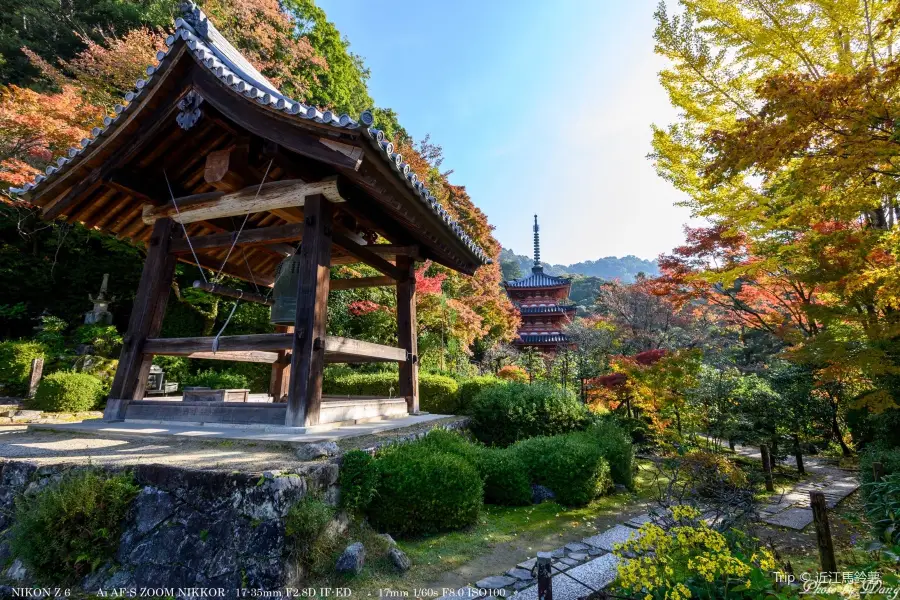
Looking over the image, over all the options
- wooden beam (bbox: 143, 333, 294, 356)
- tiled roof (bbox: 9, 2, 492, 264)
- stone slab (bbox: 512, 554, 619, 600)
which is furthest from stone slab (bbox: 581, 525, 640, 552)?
tiled roof (bbox: 9, 2, 492, 264)

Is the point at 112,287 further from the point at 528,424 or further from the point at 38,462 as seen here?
the point at 528,424

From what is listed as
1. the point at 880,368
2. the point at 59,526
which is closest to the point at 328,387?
the point at 59,526

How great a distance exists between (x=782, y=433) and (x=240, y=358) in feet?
31.1

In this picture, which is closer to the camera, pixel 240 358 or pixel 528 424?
pixel 240 358

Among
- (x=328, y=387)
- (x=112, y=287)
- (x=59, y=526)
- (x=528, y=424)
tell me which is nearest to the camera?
(x=59, y=526)

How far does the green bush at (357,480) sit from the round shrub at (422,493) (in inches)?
5.1

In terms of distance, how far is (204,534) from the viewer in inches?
107

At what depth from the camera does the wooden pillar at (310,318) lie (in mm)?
4035

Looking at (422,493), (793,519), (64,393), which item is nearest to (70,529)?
(422,493)

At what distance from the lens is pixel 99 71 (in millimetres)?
11578

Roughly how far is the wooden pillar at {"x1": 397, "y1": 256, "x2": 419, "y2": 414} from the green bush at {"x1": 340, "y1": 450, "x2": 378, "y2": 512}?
2649 millimetres

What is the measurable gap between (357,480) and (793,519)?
5.39m

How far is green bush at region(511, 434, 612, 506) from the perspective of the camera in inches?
207

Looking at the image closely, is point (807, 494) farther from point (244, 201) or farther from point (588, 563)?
point (244, 201)
